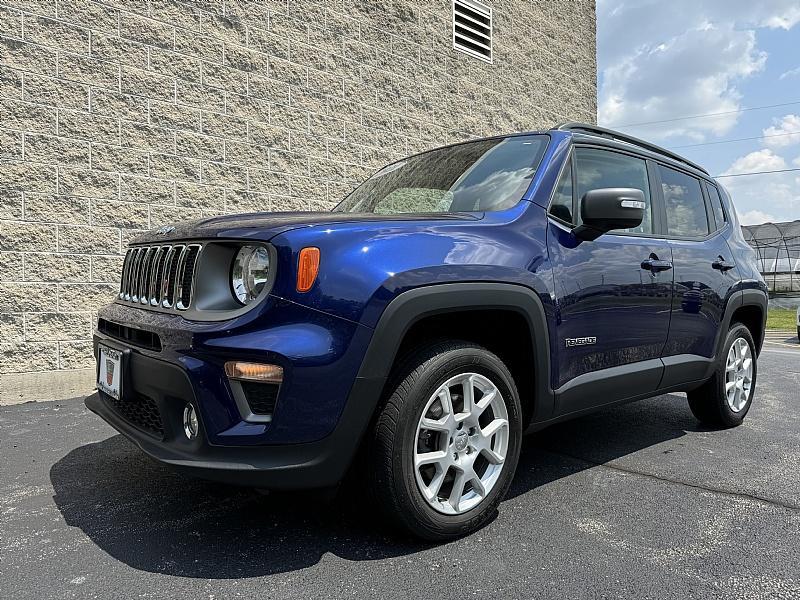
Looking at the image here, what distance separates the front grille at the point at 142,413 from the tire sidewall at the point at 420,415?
0.95 meters

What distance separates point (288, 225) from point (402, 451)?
0.94 meters

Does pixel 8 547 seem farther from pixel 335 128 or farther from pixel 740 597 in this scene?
pixel 335 128

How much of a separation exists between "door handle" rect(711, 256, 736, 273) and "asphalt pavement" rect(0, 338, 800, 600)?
117 cm

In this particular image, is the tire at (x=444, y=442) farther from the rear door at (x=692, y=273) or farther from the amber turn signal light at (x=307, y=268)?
the rear door at (x=692, y=273)

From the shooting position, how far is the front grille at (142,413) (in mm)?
2426

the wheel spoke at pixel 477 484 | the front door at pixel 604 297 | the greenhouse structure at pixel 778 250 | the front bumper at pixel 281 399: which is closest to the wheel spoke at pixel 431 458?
the wheel spoke at pixel 477 484

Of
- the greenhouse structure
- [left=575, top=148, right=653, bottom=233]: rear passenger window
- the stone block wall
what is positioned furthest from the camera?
the greenhouse structure

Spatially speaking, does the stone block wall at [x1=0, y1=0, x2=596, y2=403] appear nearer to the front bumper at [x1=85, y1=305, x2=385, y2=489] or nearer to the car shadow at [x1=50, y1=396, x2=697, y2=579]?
the car shadow at [x1=50, y1=396, x2=697, y2=579]

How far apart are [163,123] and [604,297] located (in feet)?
16.0

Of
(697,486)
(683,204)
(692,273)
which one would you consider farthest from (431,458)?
(683,204)

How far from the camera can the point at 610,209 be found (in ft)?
9.20

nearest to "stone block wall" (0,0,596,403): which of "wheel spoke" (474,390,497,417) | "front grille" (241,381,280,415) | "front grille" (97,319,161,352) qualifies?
"front grille" (97,319,161,352)

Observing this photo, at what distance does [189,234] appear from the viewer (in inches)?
98.4

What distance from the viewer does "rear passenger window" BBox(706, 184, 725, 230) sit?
435 centimetres
